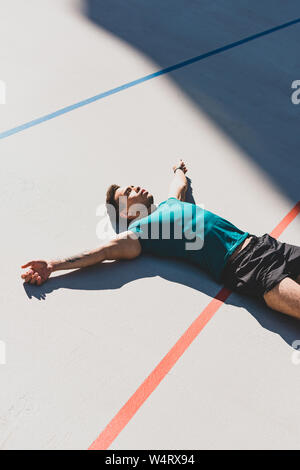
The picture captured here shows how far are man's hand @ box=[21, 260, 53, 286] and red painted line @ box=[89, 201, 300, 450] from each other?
85cm

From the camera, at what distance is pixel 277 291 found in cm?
294

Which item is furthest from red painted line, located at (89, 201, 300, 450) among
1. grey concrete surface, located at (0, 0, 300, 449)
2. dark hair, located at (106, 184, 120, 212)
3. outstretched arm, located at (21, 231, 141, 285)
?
dark hair, located at (106, 184, 120, 212)

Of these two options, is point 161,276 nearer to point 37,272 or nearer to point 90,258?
point 90,258

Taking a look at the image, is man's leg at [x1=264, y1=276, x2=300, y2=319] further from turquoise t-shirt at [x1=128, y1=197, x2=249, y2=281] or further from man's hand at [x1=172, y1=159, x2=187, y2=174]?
man's hand at [x1=172, y1=159, x2=187, y2=174]

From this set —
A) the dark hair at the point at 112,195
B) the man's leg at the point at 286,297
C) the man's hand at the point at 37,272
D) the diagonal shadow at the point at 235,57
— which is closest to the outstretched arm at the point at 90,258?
the man's hand at the point at 37,272

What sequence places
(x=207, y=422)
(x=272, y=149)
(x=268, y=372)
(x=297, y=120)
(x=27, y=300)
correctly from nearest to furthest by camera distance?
(x=207, y=422)
(x=268, y=372)
(x=27, y=300)
(x=272, y=149)
(x=297, y=120)

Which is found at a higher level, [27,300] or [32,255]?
[32,255]

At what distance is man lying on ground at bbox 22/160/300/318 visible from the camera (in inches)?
118

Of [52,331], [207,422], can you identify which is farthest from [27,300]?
[207,422]

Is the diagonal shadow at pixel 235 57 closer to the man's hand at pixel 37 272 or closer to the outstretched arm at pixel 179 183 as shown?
the outstretched arm at pixel 179 183

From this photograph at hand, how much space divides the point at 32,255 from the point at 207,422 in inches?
58.1

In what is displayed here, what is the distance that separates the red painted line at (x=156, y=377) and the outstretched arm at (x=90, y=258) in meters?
0.61

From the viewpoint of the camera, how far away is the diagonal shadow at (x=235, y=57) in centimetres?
480
